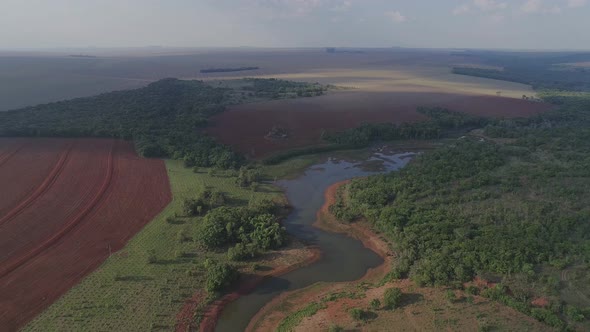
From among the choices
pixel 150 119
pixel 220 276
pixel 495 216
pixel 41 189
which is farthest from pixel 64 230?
pixel 150 119

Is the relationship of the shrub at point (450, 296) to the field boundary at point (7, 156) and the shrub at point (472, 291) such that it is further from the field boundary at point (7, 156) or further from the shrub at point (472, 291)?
the field boundary at point (7, 156)

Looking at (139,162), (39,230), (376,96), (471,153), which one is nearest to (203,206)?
(39,230)

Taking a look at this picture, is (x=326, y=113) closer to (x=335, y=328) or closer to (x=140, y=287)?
(x=140, y=287)

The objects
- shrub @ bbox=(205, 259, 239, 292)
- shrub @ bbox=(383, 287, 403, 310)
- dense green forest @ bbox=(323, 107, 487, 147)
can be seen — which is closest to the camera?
shrub @ bbox=(383, 287, 403, 310)

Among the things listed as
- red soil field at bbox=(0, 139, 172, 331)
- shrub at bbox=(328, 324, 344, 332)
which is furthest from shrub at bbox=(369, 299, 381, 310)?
red soil field at bbox=(0, 139, 172, 331)

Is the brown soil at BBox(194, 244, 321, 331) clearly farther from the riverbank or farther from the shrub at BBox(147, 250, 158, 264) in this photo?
the shrub at BBox(147, 250, 158, 264)
